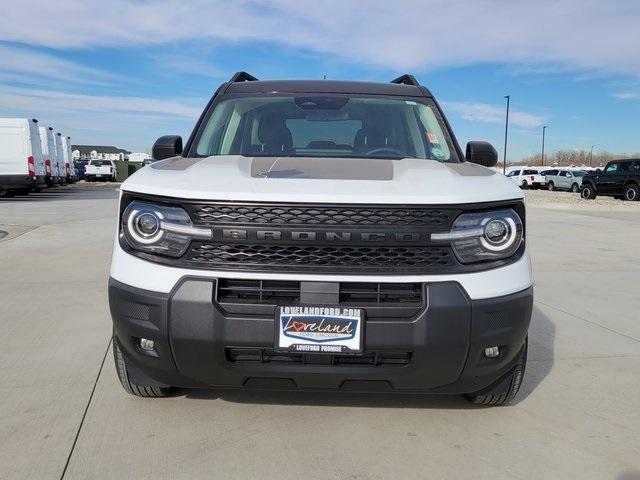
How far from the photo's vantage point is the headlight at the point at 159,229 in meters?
2.41

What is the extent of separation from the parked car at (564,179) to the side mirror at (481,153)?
113 feet

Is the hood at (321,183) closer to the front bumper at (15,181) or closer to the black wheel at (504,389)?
the black wheel at (504,389)

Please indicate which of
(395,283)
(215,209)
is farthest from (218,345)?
(395,283)

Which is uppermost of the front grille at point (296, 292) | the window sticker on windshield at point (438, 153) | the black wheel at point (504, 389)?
the window sticker on windshield at point (438, 153)

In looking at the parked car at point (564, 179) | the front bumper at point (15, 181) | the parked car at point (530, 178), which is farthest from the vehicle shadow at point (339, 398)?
the parked car at point (530, 178)

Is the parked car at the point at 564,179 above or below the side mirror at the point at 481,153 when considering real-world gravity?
below

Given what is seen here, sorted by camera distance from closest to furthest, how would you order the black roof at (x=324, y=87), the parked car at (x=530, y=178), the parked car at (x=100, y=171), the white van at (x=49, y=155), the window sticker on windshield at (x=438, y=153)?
the window sticker on windshield at (x=438, y=153), the black roof at (x=324, y=87), the white van at (x=49, y=155), the parked car at (x=530, y=178), the parked car at (x=100, y=171)

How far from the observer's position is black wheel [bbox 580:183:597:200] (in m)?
25.7

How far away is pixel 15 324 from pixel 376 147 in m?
3.11

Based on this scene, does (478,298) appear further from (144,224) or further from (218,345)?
(144,224)

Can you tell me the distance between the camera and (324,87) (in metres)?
4.00

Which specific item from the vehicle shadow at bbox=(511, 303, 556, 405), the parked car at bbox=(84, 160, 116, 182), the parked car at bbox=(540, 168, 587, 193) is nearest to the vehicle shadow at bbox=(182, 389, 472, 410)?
the vehicle shadow at bbox=(511, 303, 556, 405)

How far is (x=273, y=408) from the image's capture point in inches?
116

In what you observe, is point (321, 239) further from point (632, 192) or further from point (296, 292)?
point (632, 192)
